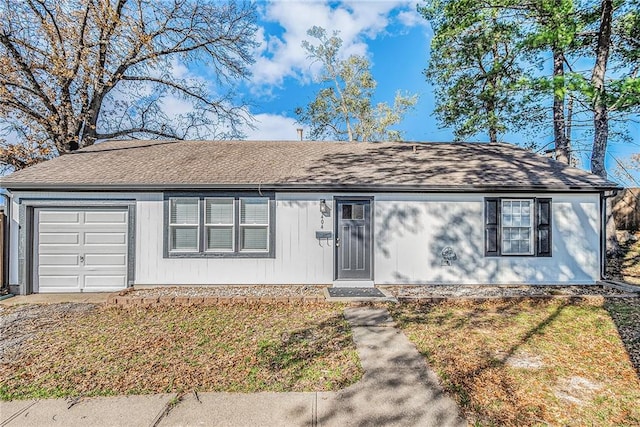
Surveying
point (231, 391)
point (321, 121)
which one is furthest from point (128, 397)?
point (321, 121)

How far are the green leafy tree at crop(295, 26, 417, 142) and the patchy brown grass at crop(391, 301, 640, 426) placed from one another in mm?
17919

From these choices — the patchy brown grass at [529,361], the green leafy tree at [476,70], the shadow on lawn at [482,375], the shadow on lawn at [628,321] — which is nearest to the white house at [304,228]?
the shadow on lawn at [628,321]

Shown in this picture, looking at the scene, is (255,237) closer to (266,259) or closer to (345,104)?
(266,259)

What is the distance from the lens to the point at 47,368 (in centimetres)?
402

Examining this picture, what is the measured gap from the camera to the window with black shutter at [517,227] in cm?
822

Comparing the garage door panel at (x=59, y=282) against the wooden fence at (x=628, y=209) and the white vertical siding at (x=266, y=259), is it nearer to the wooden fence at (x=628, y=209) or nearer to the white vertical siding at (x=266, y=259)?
the white vertical siding at (x=266, y=259)

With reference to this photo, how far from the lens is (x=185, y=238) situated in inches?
317

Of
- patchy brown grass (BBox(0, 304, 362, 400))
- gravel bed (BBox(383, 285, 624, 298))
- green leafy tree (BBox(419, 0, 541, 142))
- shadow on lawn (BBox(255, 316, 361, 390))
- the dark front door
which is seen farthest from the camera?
green leafy tree (BBox(419, 0, 541, 142))

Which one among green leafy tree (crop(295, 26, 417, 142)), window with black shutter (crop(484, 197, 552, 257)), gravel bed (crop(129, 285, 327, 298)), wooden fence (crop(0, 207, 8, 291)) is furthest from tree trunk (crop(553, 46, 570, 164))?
wooden fence (crop(0, 207, 8, 291))

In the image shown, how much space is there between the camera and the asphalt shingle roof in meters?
7.91

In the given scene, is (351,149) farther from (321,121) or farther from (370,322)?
(321,121)

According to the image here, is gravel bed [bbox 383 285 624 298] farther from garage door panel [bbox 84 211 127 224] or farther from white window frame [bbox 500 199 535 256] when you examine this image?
garage door panel [bbox 84 211 127 224]

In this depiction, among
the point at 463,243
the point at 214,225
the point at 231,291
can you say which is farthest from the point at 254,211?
the point at 463,243

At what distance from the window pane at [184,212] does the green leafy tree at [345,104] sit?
54.5 feet
